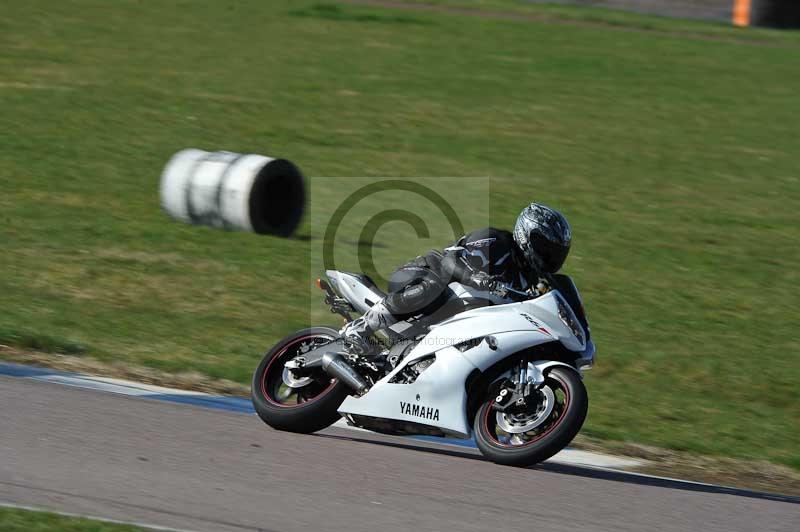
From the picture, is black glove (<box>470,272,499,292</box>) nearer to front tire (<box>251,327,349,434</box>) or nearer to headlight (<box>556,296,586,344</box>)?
headlight (<box>556,296,586,344</box>)

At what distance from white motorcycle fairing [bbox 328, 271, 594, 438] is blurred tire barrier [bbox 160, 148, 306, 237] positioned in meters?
6.28

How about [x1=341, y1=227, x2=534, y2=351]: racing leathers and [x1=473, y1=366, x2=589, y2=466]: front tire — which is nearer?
[x1=473, y1=366, x2=589, y2=466]: front tire

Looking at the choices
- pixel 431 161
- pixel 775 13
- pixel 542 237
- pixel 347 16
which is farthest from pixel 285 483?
pixel 775 13

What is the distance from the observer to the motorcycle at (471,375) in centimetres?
711

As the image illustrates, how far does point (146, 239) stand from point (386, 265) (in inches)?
103

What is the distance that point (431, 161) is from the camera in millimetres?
17688

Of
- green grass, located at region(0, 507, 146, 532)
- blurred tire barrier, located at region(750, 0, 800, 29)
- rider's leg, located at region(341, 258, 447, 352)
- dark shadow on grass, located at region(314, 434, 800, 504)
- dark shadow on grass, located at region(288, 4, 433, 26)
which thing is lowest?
dark shadow on grass, located at region(314, 434, 800, 504)

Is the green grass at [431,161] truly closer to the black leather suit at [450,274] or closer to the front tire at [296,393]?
the front tire at [296,393]

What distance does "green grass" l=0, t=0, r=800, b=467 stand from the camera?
10.5m

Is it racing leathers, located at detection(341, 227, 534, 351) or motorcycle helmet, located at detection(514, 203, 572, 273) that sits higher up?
motorcycle helmet, located at detection(514, 203, 572, 273)

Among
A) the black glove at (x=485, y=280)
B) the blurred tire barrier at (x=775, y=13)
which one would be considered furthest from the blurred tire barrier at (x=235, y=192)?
the blurred tire barrier at (x=775, y=13)

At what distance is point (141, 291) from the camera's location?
1170 centimetres

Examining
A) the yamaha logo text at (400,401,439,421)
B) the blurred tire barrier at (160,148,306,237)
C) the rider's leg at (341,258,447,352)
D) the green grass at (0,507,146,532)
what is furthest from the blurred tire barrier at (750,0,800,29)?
the green grass at (0,507,146,532)

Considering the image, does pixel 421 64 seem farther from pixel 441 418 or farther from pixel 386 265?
pixel 441 418
